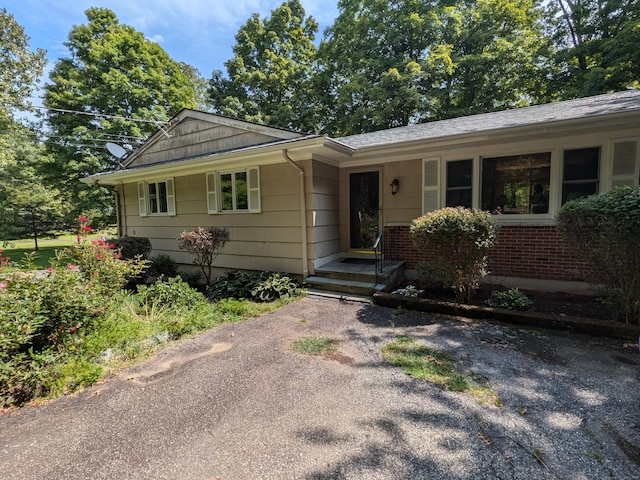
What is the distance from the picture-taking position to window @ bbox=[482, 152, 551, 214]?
5.34m

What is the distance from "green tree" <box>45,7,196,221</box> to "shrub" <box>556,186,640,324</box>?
1411 cm

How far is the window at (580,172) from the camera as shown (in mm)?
4988

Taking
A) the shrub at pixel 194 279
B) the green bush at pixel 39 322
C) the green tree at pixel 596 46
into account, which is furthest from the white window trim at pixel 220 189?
the green tree at pixel 596 46

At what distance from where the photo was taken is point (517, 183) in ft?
18.1

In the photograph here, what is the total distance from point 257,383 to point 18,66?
2261 centimetres

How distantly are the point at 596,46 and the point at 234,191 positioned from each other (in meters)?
16.0

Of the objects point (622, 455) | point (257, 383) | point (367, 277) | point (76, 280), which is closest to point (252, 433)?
point (257, 383)

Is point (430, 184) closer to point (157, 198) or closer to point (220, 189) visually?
point (220, 189)

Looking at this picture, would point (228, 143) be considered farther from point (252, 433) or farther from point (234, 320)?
point (252, 433)

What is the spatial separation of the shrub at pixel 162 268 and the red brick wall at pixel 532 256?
647 centimetres

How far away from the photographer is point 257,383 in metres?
2.77

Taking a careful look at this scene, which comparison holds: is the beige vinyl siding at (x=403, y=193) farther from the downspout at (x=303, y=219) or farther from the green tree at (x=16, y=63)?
the green tree at (x=16, y=63)

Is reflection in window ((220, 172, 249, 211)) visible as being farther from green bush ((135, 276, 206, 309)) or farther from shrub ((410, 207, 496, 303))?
shrub ((410, 207, 496, 303))

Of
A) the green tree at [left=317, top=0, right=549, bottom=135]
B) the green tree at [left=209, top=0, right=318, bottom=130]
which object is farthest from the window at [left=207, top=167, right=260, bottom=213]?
the green tree at [left=209, top=0, right=318, bottom=130]
